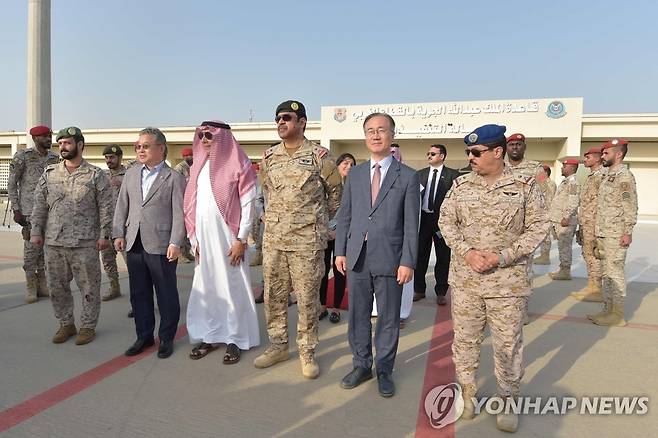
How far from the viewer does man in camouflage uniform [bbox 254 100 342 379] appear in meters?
3.15

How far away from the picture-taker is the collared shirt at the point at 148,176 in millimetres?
3490

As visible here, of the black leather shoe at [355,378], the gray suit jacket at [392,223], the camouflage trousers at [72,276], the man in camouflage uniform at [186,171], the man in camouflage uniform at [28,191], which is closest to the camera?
the gray suit jacket at [392,223]

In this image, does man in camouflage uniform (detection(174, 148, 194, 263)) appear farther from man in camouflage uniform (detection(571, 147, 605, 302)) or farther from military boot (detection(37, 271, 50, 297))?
man in camouflage uniform (detection(571, 147, 605, 302))

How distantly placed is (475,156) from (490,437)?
5.62 feet

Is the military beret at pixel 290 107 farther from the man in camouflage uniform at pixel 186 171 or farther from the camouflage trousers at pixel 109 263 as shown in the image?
the man in camouflage uniform at pixel 186 171

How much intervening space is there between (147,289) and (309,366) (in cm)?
164

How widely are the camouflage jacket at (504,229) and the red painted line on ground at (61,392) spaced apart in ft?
9.13

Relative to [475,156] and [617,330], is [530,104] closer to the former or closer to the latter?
[617,330]

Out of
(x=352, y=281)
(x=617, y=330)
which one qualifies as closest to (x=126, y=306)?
(x=352, y=281)

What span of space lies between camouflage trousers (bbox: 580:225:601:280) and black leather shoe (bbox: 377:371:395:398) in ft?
12.7

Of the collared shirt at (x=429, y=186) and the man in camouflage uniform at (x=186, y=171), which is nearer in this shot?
the collared shirt at (x=429, y=186)

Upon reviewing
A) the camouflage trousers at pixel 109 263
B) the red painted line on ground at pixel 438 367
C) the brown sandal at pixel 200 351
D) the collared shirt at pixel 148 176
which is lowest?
the red painted line on ground at pixel 438 367

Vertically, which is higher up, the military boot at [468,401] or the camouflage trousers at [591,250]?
the camouflage trousers at [591,250]

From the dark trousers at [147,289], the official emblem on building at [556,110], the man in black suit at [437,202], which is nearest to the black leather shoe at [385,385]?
the dark trousers at [147,289]
